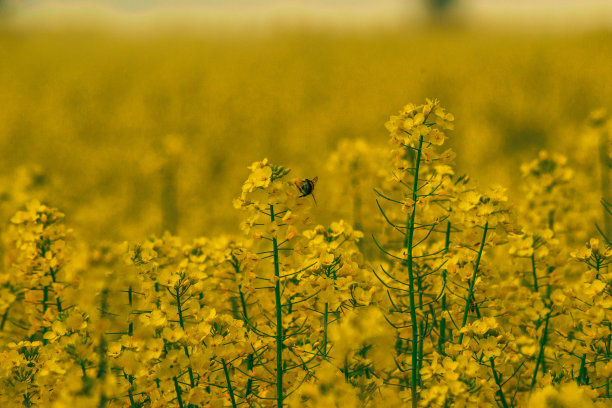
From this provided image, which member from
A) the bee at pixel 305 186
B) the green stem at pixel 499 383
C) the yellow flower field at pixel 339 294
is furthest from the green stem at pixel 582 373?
the bee at pixel 305 186

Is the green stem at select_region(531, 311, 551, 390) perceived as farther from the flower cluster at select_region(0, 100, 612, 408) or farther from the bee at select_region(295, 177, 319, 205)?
the bee at select_region(295, 177, 319, 205)

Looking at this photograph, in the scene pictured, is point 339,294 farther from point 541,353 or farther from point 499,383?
point 541,353

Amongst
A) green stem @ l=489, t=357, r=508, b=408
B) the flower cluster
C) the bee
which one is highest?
the bee

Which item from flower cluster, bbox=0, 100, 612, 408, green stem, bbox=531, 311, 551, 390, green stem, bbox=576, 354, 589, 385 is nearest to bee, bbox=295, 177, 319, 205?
flower cluster, bbox=0, 100, 612, 408

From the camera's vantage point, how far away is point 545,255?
10.1ft

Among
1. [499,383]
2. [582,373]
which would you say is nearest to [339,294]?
[499,383]

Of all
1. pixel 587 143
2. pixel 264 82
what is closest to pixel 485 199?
pixel 587 143

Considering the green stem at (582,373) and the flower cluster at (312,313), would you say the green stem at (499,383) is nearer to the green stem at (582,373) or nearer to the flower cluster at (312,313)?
the flower cluster at (312,313)

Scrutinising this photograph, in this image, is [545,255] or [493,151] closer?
[545,255]

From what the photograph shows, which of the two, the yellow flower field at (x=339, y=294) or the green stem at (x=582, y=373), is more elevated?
the yellow flower field at (x=339, y=294)

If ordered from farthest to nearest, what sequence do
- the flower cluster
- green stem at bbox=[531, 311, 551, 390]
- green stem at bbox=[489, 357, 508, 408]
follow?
green stem at bbox=[531, 311, 551, 390] < green stem at bbox=[489, 357, 508, 408] < the flower cluster

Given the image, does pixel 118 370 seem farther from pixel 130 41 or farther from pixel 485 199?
pixel 130 41

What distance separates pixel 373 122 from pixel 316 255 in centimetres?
1296

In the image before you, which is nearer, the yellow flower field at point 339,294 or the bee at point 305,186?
the yellow flower field at point 339,294
